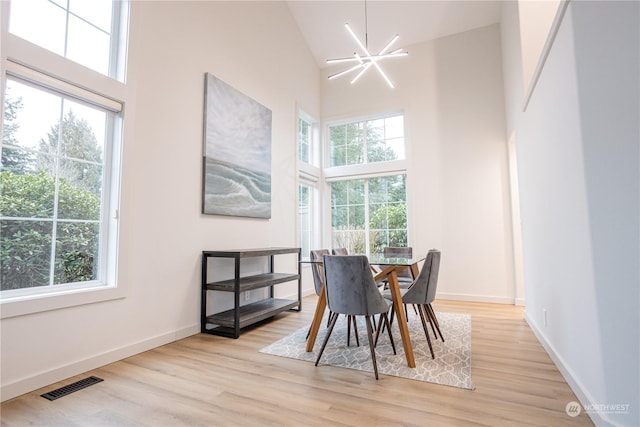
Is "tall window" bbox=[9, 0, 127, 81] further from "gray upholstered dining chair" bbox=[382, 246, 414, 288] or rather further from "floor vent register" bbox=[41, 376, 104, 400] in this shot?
"gray upholstered dining chair" bbox=[382, 246, 414, 288]

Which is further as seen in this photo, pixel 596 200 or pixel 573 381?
pixel 573 381

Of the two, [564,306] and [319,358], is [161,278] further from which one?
[564,306]

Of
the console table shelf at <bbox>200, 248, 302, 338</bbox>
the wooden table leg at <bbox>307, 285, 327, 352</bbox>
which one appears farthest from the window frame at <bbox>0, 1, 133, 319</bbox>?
the wooden table leg at <bbox>307, 285, 327, 352</bbox>

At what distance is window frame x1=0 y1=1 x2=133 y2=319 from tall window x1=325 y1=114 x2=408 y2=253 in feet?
12.5

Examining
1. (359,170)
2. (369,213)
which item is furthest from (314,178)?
(369,213)

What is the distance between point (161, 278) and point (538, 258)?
3.39 meters

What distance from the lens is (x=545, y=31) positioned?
A: 3.13m

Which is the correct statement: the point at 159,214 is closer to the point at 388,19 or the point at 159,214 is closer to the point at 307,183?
the point at 307,183

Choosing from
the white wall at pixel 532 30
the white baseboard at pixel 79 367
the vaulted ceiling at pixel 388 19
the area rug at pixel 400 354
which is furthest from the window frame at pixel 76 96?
the white wall at pixel 532 30

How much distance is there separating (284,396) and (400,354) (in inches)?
41.9

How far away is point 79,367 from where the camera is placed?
221cm

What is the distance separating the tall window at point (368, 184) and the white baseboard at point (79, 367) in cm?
342

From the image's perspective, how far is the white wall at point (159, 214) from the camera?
2090mm

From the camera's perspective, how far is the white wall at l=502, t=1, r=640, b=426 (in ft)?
4.40
